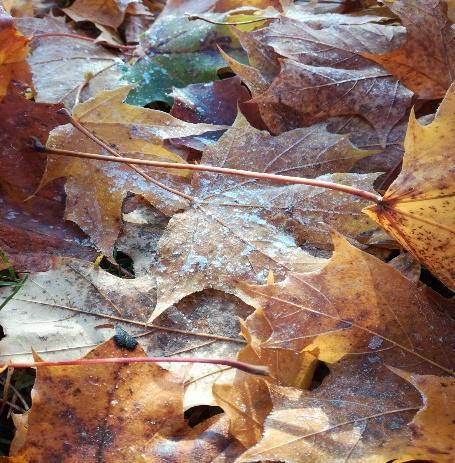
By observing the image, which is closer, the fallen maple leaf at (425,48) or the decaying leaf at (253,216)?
the decaying leaf at (253,216)

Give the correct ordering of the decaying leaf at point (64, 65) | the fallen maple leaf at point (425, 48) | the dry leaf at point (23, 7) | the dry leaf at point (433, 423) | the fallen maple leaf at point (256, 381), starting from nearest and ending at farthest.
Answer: the dry leaf at point (433, 423)
the fallen maple leaf at point (256, 381)
the fallen maple leaf at point (425, 48)
the decaying leaf at point (64, 65)
the dry leaf at point (23, 7)

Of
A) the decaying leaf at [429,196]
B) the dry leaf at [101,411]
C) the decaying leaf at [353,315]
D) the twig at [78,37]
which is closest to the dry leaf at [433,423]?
the decaying leaf at [353,315]

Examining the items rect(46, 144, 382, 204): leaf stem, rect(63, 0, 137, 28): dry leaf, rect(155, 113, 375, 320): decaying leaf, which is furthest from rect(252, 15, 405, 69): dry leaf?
rect(63, 0, 137, 28): dry leaf

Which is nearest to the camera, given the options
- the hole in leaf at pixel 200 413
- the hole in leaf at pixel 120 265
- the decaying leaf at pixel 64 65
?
the hole in leaf at pixel 200 413

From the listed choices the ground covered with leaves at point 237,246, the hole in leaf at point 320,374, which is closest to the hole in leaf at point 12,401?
the ground covered with leaves at point 237,246

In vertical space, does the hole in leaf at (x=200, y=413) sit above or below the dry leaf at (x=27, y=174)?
below

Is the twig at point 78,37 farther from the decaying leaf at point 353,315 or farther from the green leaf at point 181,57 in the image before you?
the decaying leaf at point 353,315

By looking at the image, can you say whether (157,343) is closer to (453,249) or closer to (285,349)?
(285,349)

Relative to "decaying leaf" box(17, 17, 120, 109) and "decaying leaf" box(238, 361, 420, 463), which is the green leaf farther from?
"decaying leaf" box(238, 361, 420, 463)

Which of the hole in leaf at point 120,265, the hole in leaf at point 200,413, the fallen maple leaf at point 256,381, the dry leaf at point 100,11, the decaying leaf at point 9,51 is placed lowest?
the hole in leaf at point 200,413
